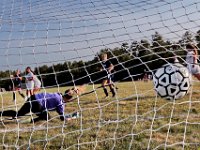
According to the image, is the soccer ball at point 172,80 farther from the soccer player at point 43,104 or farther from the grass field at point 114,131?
the soccer player at point 43,104

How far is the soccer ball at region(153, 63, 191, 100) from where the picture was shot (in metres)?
4.50

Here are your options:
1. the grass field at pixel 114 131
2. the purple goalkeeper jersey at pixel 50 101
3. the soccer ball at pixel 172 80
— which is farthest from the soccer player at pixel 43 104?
the soccer ball at pixel 172 80

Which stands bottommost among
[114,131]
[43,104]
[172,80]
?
[114,131]

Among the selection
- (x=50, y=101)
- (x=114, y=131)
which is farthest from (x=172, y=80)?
(x=50, y=101)

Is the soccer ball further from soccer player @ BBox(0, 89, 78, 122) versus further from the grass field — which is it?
soccer player @ BBox(0, 89, 78, 122)

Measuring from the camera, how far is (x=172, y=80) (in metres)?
4.68

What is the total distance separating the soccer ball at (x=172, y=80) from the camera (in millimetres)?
4496

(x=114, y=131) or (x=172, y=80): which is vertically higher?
(x=172, y=80)

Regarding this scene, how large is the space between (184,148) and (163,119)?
1346 mm

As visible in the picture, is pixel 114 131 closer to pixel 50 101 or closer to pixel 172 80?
pixel 172 80

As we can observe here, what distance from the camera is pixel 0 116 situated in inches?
255

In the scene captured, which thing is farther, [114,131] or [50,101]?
[50,101]

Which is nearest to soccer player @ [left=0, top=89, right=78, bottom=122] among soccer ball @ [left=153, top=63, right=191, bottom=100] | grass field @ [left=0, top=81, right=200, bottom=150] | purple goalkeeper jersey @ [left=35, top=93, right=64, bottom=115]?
purple goalkeeper jersey @ [left=35, top=93, right=64, bottom=115]

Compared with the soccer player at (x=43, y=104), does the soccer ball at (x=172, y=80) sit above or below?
above
